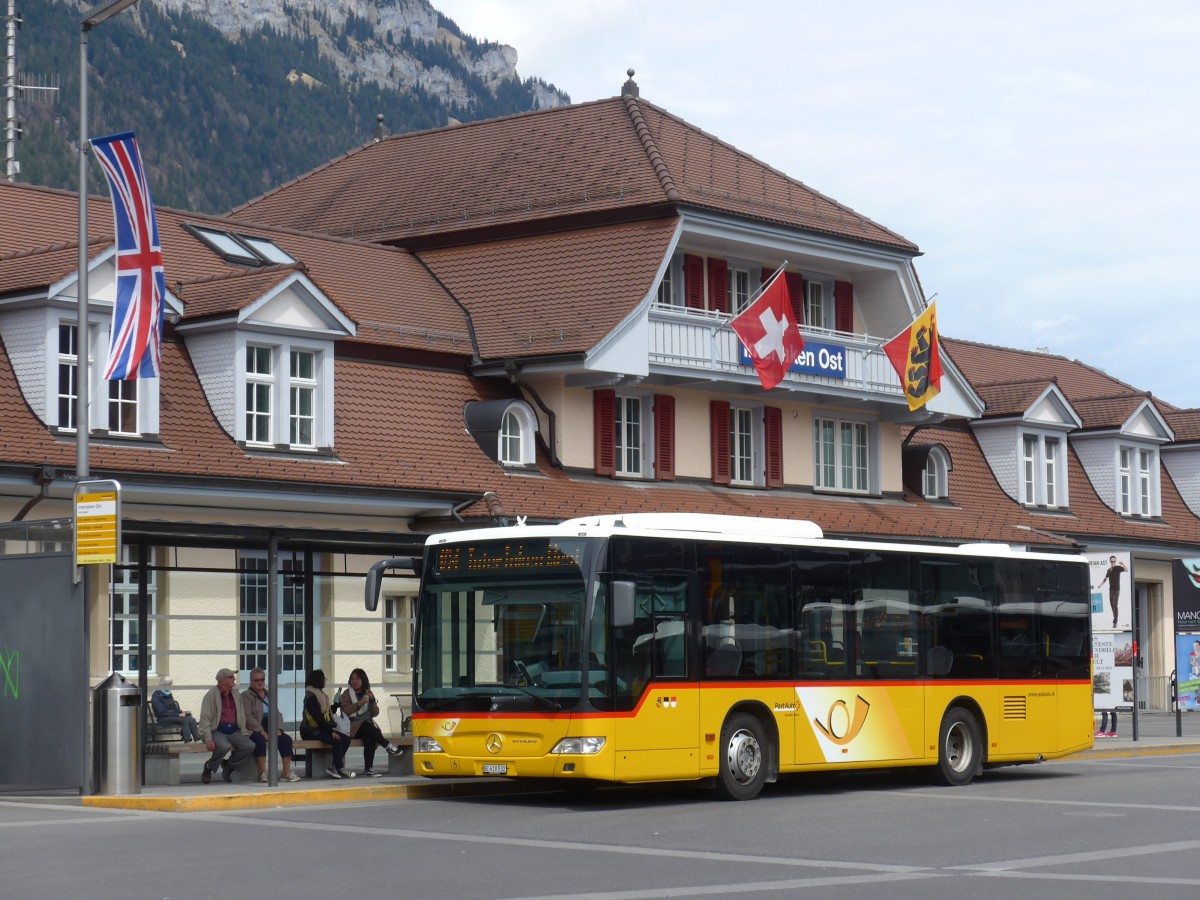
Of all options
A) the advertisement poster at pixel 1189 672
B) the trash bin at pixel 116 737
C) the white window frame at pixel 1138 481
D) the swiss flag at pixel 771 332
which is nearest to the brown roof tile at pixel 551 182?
the swiss flag at pixel 771 332

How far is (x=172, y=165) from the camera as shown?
166625mm

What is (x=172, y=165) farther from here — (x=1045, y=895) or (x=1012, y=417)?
(x=1045, y=895)

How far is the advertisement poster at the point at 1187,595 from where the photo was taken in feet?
134

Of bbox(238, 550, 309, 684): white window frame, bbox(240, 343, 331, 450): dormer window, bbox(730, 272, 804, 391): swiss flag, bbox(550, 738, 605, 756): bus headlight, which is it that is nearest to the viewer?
bbox(550, 738, 605, 756): bus headlight

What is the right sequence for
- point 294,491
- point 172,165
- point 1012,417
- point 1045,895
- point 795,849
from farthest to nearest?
point 172,165 < point 1012,417 < point 294,491 < point 795,849 < point 1045,895

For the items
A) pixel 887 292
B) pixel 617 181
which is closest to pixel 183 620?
pixel 617 181

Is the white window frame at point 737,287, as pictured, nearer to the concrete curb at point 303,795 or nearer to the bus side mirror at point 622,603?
the concrete curb at point 303,795

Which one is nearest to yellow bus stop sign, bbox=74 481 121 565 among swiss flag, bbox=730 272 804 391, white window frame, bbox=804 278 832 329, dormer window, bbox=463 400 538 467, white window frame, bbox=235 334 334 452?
white window frame, bbox=235 334 334 452

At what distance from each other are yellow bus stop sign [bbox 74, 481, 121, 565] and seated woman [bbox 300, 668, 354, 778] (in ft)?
13.0

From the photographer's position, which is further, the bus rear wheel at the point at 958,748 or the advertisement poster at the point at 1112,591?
the advertisement poster at the point at 1112,591

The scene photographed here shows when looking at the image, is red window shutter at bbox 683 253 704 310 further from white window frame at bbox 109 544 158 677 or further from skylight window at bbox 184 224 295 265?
white window frame at bbox 109 544 158 677

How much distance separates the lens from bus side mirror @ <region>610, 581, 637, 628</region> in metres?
20.1

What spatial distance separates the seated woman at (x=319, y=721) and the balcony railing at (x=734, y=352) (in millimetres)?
12796

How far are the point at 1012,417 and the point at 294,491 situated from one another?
2142cm
